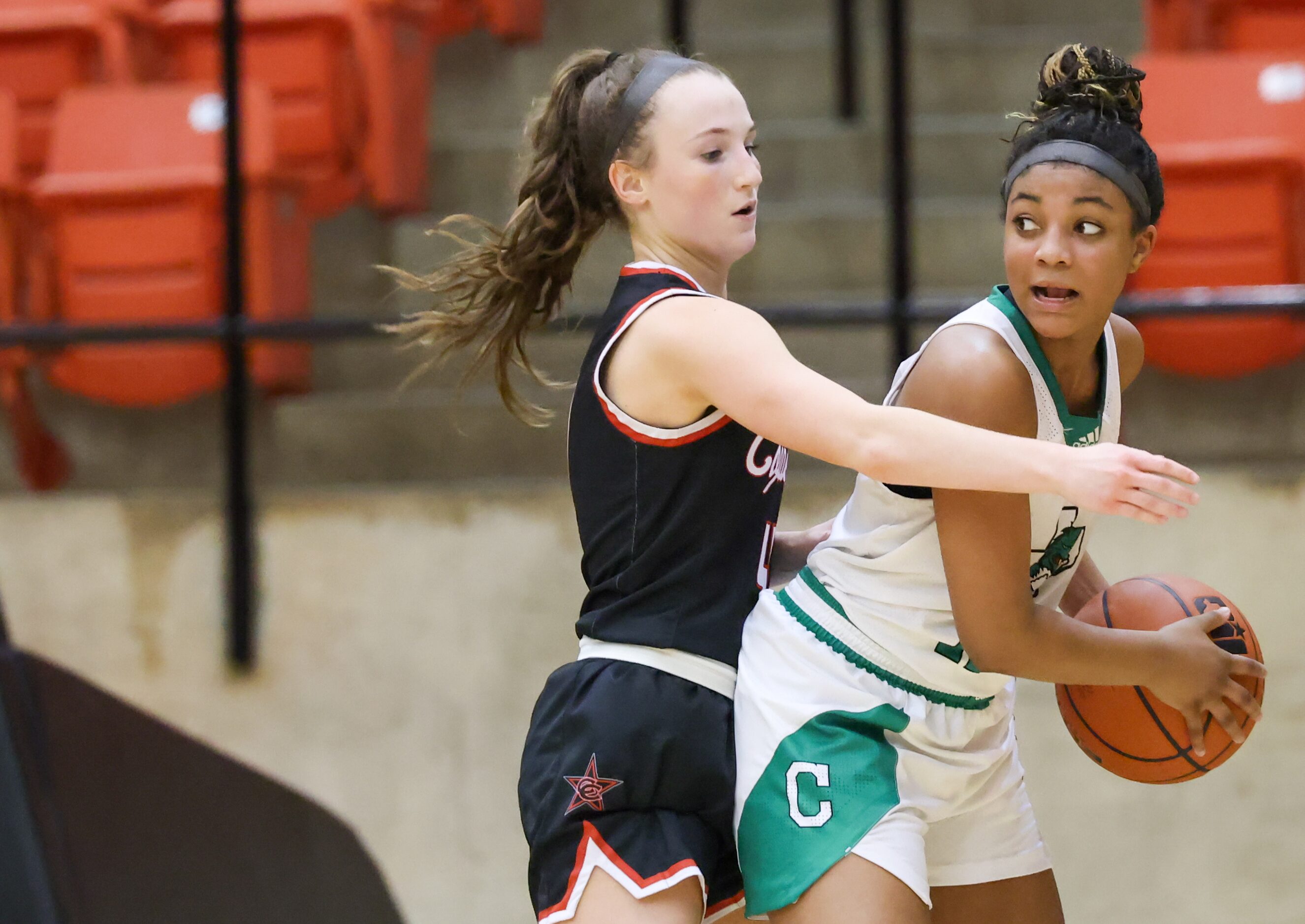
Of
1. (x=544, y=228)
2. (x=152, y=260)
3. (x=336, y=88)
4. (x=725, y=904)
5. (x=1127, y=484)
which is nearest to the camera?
(x=1127, y=484)

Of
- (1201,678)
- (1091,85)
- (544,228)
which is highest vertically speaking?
(1091,85)

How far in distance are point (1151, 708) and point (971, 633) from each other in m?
0.32

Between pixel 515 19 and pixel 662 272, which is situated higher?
pixel 515 19

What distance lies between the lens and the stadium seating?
14.3ft

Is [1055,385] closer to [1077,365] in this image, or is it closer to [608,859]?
[1077,365]

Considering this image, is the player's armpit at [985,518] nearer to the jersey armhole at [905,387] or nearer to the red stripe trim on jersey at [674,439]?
the jersey armhole at [905,387]

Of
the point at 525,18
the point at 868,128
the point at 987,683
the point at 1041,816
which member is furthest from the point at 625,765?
the point at 525,18

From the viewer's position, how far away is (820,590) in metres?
2.06

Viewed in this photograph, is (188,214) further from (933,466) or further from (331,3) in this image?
(933,466)

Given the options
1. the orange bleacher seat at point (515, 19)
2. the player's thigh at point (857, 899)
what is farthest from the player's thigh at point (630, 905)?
the orange bleacher seat at point (515, 19)

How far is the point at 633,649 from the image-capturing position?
200 cm

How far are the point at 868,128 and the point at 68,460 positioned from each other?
2.50 meters

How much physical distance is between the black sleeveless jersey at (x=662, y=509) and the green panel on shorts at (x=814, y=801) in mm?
176

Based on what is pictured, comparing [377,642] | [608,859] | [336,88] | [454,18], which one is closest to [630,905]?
[608,859]
